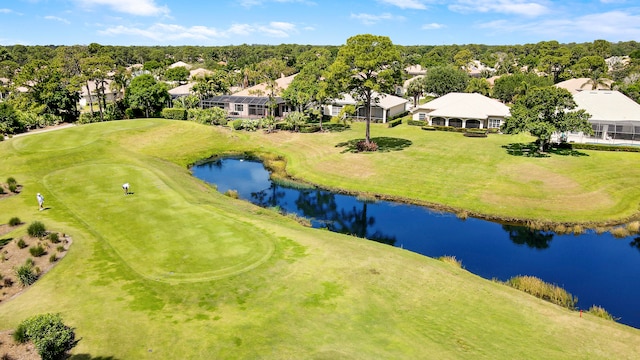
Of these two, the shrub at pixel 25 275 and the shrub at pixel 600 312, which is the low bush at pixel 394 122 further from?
the shrub at pixel 25 275

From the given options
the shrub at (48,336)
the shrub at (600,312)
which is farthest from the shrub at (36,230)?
the shrub at (600,312)

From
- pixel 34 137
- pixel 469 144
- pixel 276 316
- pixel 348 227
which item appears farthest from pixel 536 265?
pixel 34 137

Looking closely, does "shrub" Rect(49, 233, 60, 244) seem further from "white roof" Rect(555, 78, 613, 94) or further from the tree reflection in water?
"white roof" Rect(555, 78, 613, 94)

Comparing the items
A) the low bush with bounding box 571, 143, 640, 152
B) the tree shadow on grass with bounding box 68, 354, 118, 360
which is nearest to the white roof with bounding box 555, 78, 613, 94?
the low bush with bounding box 571, 143, 640, 152

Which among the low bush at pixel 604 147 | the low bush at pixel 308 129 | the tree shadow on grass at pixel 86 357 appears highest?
the low bush at pixel 308 129

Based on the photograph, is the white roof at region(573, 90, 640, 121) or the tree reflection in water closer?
the tree reflection in water

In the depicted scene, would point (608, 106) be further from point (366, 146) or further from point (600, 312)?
point (600, 312)
